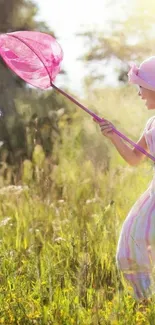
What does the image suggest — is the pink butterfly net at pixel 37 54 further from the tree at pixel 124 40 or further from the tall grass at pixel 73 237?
the tree at pixel 124 40


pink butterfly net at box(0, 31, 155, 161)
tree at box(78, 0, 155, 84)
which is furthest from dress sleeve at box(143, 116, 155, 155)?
tree at box(78, 0, 155, 84)

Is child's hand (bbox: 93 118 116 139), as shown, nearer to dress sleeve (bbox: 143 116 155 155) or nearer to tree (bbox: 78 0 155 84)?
dress sleeve (bbox: 143 116 155 155)

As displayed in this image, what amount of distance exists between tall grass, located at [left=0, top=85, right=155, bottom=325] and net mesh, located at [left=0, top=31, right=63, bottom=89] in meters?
0.61

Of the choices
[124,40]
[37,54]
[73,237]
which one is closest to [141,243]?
[73,237]

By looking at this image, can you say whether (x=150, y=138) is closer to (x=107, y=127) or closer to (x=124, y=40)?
(x=107, y=127)

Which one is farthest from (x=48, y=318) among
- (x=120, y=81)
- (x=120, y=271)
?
(x=120, y=81)

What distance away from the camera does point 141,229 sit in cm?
343

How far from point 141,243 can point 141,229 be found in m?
0.07

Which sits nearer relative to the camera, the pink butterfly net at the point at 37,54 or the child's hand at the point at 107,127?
the child's hand at the point at 107,127

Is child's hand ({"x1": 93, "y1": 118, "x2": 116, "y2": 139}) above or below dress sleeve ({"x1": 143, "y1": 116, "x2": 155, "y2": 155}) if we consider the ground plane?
above

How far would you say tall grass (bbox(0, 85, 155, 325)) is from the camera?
3000 mm

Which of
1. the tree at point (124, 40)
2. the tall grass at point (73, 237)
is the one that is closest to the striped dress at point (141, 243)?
the tall grass at point (73, 237)

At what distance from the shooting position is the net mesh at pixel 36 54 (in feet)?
11.5

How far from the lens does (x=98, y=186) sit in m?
5.30
